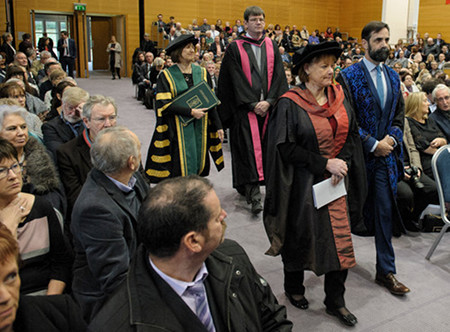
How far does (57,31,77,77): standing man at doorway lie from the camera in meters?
16.4

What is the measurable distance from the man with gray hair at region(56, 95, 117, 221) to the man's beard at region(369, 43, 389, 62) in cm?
175

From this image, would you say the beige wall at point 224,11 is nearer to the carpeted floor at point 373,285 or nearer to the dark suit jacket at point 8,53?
the dark suit jacket at point 8,53

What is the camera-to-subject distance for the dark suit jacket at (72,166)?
306 cm

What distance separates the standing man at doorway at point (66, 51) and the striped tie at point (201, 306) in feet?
54.2

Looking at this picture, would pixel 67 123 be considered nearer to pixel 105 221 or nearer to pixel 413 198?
pixel 105 221

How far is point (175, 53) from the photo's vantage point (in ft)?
13.6

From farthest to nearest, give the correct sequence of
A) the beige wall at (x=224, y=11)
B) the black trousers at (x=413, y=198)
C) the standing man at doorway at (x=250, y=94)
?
the beige wall at (x=224, y=11) → the standing man at doorway at (x=250, y=94) → the black trousers at (x=413, y=198)

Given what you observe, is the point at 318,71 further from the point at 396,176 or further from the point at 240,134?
the point at 240,134

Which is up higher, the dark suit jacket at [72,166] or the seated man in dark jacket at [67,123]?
the seated man in dark jacket at [67,123]

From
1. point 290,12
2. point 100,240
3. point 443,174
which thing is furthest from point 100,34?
point 100,240

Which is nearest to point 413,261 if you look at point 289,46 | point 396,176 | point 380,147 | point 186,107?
point 396,176

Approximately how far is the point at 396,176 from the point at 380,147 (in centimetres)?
27

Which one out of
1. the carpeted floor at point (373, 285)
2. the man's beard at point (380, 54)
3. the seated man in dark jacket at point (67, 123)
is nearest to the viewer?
the carpeted floor at point (373, 285)

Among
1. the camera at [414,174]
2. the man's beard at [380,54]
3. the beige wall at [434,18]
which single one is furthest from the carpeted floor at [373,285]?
the beige wall at [434,18]
